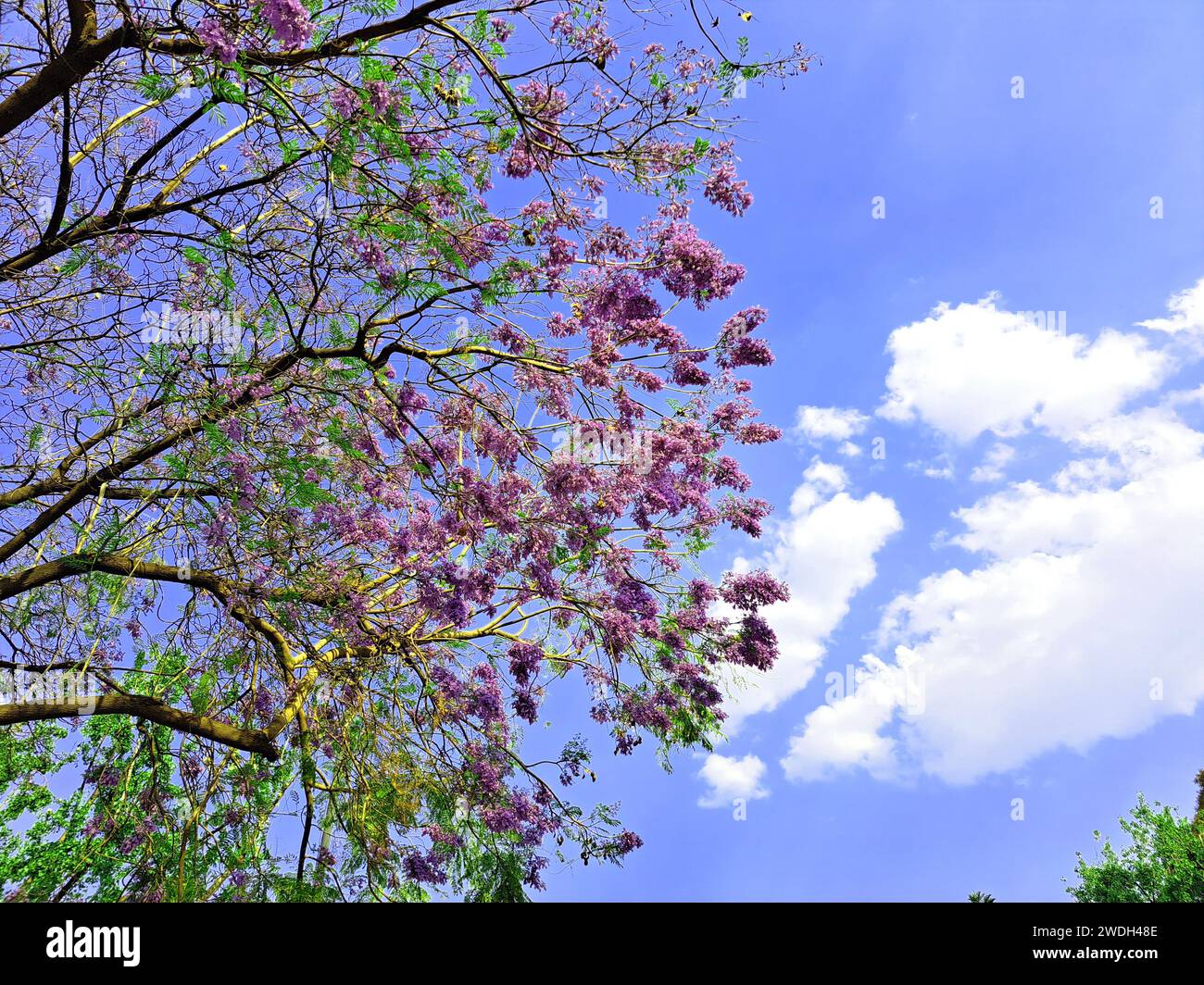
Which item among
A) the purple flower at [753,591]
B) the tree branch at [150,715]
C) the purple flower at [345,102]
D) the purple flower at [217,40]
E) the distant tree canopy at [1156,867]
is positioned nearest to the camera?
the purple flower at [217,40]

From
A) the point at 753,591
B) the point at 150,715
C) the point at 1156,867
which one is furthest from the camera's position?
the point at 1156,867

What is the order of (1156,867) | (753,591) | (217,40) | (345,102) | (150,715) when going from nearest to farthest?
(217,40), (345,102), (150,715), (753,591), (1156,867)

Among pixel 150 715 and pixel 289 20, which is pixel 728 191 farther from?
pixel 150 715

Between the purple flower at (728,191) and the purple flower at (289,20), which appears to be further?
the purple flower at (728,191)

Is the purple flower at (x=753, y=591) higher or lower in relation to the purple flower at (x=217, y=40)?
lower

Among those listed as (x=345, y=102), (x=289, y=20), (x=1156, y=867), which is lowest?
(x=1156, y=867)

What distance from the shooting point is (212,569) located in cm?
528
